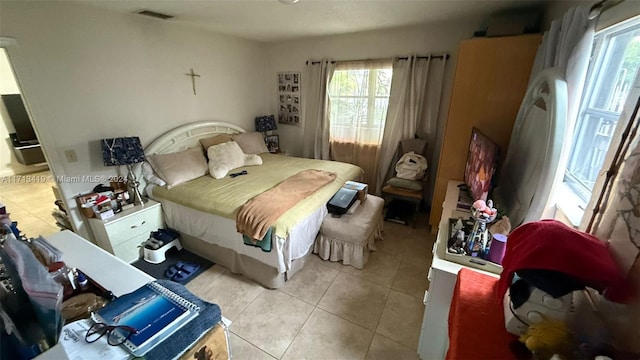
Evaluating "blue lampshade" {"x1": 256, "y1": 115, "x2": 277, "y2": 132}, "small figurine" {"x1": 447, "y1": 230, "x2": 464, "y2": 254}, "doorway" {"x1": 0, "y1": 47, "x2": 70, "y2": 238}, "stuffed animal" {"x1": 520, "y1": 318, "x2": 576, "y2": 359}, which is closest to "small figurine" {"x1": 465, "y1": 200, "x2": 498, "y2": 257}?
"small figurine" {"x1": 447, "y1": 230, "x2": 464, "y2": 254}

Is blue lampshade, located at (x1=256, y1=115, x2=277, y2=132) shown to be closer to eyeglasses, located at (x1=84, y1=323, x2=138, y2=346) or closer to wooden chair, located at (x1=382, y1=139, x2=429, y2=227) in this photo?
wooden chair, located at (x1=382, y1=139, x2=429, y2=227)

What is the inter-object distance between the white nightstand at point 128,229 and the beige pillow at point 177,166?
0.28 metres

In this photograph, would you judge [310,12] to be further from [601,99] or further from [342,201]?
[601,99]

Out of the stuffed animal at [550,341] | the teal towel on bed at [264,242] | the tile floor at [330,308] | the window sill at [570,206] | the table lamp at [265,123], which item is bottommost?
the tile floor at [330,308]

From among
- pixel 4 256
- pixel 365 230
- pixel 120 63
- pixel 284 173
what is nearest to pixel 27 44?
pixel 120 63

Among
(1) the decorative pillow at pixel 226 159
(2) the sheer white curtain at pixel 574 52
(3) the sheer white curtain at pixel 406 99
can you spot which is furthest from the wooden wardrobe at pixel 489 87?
(1) the decorative pillow at pixel 226 159

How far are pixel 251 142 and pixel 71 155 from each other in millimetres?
1842

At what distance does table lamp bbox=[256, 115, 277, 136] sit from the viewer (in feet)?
12.4

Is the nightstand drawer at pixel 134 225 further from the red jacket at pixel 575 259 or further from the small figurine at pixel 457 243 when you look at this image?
the red jacket at pixel 575 259

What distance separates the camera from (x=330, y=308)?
73.2 inches

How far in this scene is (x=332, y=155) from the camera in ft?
12.2

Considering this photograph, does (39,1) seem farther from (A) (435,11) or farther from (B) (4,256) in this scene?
(A) (435,11)

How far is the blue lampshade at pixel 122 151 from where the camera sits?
217 cm

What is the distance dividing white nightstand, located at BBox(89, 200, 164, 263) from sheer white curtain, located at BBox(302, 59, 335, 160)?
7.18 feet
